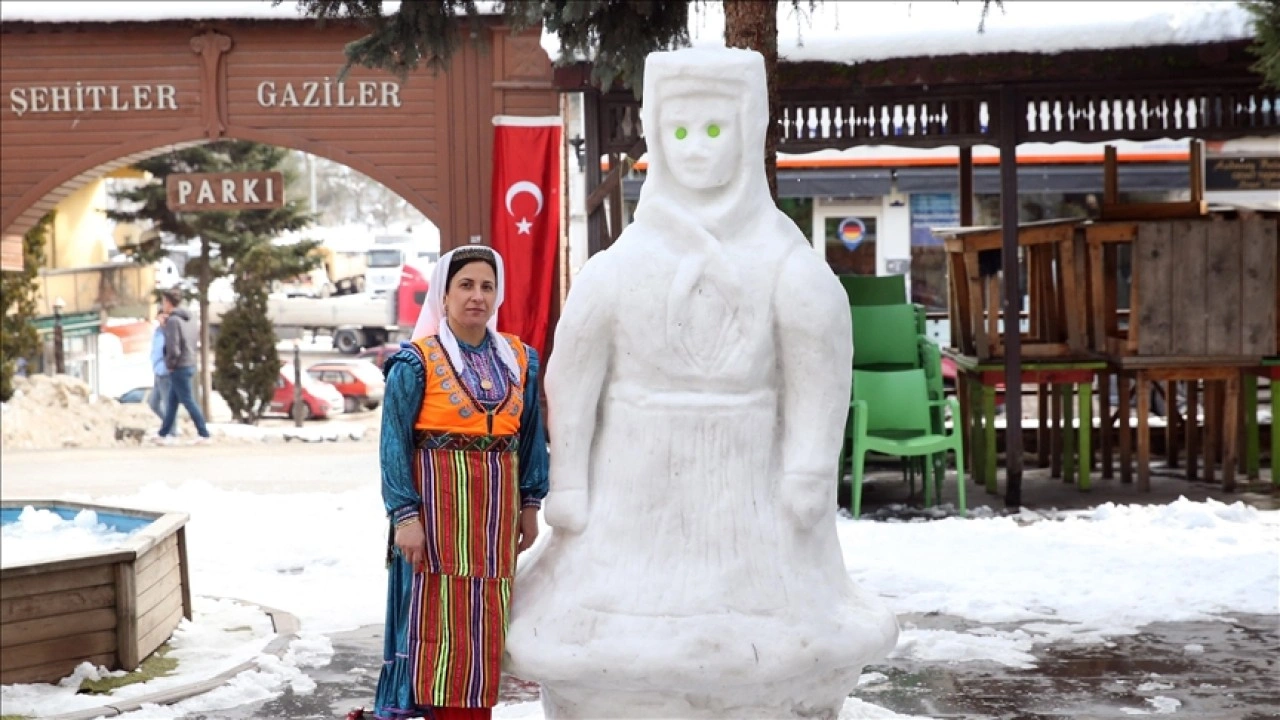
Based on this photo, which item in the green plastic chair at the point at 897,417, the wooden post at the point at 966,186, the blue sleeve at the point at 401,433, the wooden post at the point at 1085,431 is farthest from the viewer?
the wooden post at the point at 966,186

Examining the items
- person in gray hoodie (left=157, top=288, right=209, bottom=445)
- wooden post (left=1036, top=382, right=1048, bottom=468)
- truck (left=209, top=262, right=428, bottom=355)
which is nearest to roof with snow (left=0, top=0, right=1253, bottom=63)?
wooden post (left=1036, top=382, right=1048, bottom=468)

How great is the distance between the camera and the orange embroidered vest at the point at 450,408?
14.3 ft

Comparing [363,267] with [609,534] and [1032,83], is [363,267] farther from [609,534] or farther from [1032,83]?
[609,534]

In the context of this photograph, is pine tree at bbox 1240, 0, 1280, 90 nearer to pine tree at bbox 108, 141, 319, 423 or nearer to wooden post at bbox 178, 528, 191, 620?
wooden post at bbox 178, 528, 191, 620

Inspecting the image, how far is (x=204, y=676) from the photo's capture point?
6469 millimetres

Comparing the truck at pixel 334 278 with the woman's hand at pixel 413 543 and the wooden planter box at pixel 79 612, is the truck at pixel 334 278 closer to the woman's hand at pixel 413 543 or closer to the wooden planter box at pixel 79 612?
the wooden planter box at pixel 79 612

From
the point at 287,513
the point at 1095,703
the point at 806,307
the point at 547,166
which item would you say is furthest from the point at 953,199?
the point at 806,307

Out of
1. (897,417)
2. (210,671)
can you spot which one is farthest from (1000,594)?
(210,671)

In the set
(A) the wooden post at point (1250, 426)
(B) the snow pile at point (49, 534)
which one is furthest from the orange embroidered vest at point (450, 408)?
(A) the wooden post at point (1250, 426)

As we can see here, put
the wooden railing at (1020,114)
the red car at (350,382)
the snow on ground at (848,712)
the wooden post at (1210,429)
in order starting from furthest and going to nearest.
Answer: the red car at (350,382) < the wooden post at (1210,429) < the wooden railing at (1020,114) < the snow on ground at (848,712)

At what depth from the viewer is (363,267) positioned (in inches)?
1766

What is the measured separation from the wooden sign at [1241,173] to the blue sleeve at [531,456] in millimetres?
17257

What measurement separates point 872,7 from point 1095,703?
5.99 metres

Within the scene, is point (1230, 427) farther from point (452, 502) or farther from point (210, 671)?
point (452, 502)
